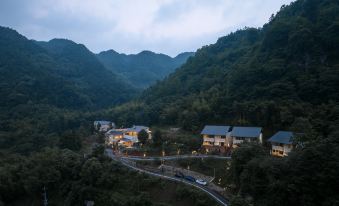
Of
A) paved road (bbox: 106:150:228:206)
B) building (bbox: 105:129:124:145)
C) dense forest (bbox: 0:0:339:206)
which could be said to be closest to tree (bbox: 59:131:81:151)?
dense forest (bbox: 0:0:339:206)

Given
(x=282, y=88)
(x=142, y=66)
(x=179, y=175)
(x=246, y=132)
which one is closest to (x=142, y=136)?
(x=179, y=175)

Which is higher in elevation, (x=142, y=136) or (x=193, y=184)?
(x=142, y=136)

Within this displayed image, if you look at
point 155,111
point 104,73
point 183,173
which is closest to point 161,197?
point 183,173

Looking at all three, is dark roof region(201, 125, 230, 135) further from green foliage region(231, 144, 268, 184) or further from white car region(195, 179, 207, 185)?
green foliage region(231, 144, 268, 184)

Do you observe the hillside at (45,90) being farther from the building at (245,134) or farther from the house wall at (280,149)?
the house wall at (280,149)

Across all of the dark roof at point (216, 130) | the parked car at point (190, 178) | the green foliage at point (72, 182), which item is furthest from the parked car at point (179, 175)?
the dark roof at point (216, 130)

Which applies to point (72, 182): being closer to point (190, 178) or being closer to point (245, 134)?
point (190, 178)
